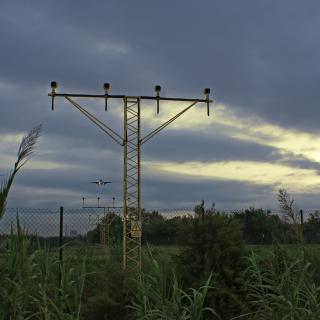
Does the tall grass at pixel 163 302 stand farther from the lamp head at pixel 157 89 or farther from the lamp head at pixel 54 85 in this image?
the lamp head at pixel 157 89

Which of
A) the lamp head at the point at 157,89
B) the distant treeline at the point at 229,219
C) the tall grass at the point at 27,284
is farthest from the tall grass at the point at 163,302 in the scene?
the lamp head at the point at 157,89

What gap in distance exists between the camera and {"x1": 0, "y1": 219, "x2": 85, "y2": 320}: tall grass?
13.0ft

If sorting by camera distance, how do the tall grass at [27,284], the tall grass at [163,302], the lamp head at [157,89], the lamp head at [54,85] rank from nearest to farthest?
the tall grass at [27,284] < the tall grass at [163,302] < the lamp head at [54,85] < the lamp head at [157,89]

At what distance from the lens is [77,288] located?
4.69 metres

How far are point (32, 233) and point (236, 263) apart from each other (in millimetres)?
5005

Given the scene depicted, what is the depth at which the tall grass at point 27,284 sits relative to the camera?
13.0 ft

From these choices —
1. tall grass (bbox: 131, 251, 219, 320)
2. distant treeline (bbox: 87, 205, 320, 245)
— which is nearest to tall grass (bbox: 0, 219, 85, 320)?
tall grass (bbox: 131, 251, 219, 320)

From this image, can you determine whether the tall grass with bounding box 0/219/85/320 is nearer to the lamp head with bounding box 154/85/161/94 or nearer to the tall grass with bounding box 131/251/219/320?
the tall grass with bounding box 131/251/219/320

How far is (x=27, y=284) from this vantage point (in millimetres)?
4148

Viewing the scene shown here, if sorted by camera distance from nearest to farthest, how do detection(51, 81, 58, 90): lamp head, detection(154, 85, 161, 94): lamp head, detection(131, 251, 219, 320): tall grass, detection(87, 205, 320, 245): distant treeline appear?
detection(131, 251, 219, 320): tall grass < detection(87, 205, 320, 245): distant treeline < detection(51, 81, 58, 90): lamp head < detection(154, 85, 161, 94): lamp head

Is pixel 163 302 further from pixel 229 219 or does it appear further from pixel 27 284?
pixel 229 219

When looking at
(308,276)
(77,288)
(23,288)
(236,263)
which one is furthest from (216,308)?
(23,288)

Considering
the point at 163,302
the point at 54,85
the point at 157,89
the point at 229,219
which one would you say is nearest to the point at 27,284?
the point at 163,302

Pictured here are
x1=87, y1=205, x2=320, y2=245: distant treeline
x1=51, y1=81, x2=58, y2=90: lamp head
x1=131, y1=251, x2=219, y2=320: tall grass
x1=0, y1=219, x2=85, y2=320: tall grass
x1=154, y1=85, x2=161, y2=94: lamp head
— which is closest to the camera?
x1=0, y1=219, x2=85, y2=320: tall grass
